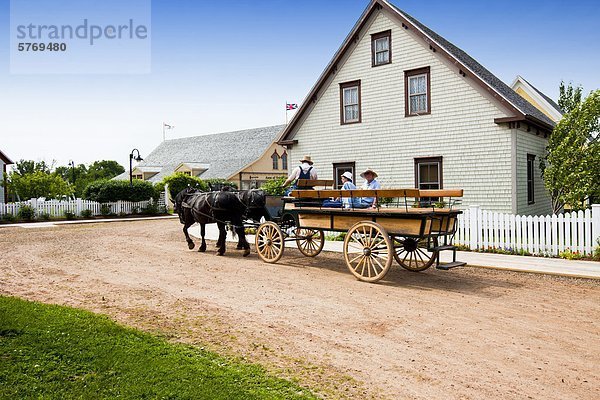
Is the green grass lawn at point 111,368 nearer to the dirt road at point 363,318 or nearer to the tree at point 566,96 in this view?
the dirt road at point 363,318

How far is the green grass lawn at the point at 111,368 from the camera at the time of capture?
4262 mm

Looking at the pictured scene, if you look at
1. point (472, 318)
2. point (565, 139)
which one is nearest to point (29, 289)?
point (472, 318)

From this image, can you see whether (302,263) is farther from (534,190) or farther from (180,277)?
(534,190)

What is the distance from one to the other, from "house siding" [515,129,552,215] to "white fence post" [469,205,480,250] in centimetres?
291

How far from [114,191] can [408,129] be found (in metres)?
22.9

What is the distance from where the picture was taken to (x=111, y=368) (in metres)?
4.77

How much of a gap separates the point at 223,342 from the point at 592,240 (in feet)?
31.9

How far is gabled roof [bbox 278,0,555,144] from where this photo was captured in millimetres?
15312

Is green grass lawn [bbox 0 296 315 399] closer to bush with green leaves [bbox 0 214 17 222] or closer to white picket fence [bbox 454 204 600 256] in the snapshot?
white picket fence [bbox 454 204 600 256]

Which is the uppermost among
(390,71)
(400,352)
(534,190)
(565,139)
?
(390,71)

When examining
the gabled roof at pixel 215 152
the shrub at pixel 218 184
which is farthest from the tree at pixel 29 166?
the shrub at pixel 218 184

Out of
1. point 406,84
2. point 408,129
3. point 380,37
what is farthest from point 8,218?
point 406,84

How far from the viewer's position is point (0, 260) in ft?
41.9

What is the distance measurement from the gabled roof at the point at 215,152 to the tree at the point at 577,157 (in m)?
29.9
